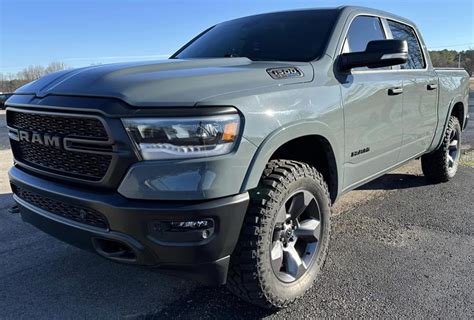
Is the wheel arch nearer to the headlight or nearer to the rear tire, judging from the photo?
the headlight

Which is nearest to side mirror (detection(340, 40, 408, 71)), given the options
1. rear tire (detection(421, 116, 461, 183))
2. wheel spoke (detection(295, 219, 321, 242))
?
wheel spoke (detection(295, 219, 321, 242))

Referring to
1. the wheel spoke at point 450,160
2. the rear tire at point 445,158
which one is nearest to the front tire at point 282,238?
the rear tire at point 445,158

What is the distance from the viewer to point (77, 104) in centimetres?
222

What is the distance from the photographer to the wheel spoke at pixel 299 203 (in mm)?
2709

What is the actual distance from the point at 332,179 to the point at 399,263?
2.89ft

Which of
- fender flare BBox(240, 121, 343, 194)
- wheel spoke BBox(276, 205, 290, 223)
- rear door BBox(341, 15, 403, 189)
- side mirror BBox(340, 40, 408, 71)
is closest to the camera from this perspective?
fender flare BBox(240, 121, 343, 194)

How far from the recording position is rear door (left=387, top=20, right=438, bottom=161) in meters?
4.12

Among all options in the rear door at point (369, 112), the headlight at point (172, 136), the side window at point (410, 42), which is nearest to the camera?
the headlight at point (172, 136)

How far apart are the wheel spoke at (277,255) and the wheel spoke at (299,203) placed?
0.22m

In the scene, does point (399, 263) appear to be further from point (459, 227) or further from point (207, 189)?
point (207, 189)

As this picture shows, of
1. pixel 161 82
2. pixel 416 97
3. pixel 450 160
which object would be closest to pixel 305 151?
pixel 161 82

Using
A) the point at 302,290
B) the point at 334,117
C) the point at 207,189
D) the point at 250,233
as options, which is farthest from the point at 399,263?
the point at 207,189

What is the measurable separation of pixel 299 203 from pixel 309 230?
0.76 ft

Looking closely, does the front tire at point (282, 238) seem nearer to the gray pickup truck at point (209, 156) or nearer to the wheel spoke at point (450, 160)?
the gray pickup truck at point (209, 156)
